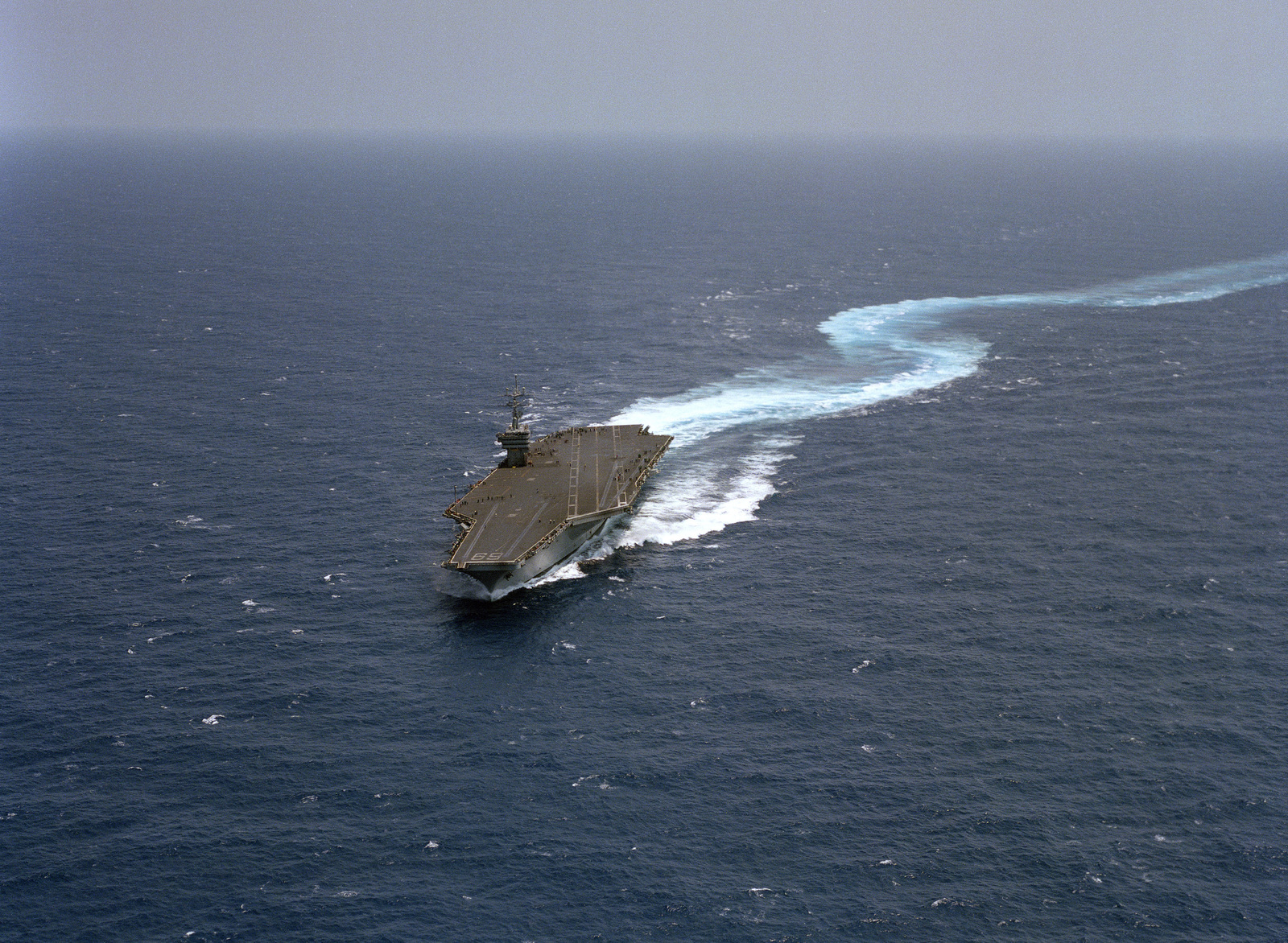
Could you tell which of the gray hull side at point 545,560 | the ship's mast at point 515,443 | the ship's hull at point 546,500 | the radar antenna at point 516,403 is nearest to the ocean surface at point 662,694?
the gray hull side at point 545,560

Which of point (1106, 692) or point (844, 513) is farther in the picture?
point (844, 513)

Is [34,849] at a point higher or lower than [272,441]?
lower

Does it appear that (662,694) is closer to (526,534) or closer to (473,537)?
(526,534)

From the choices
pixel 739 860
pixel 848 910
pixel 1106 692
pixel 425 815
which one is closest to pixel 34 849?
pixel 425 815

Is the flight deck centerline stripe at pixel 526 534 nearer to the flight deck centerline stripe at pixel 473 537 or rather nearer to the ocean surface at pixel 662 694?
the flight deck centerline stripe at pixel 473 537

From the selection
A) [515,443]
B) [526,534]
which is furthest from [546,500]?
[515,443]

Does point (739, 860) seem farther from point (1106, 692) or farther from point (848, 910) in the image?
point (1106, 692)

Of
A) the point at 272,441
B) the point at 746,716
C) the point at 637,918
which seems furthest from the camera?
the point at 272,441

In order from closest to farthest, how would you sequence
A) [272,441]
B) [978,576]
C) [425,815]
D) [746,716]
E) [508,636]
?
[425,815]
[746,716]
[508,636]
[978,576]
[272,441]

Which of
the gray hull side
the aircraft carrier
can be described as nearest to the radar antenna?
the aircraft carrier
